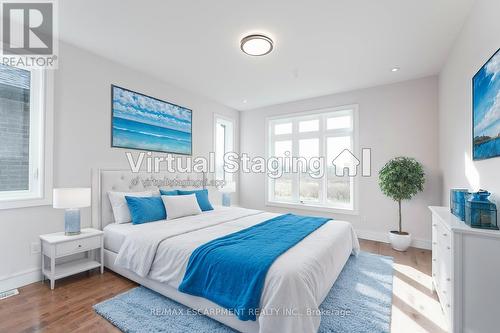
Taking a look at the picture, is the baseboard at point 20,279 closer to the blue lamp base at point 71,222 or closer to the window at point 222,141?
the blue lamp base at point 71,222

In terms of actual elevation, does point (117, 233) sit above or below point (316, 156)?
below

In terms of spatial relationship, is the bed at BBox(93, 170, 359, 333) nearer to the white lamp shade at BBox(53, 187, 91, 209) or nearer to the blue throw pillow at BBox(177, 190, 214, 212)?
the blue throw pillow at BBox(177, 190, 214, 212)

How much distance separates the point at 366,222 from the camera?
4148 millimetres

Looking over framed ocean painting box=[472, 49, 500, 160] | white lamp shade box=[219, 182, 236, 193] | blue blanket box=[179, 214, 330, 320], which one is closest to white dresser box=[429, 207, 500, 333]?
framed ocean painting box=[472, 49, 500, 160]

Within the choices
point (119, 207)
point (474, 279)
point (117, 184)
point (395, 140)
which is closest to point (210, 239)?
point (119, 207)

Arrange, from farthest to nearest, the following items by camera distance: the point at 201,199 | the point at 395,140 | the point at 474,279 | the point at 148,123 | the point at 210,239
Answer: the point at 395,140, the point at 201,199, the point at 148,123, the point at 210,239, the point at 474,279

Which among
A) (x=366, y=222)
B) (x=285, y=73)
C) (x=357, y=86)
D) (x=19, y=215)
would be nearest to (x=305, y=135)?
(x=357, y=86)

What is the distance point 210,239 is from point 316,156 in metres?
3.24

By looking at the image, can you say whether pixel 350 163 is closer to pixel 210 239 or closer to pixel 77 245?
pixel 210 239

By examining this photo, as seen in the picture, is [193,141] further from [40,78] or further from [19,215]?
[19,215]

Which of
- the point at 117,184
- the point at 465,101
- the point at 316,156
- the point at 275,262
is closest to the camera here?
the point at 275,262

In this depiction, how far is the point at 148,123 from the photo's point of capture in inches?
143

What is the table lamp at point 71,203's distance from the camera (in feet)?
7.83

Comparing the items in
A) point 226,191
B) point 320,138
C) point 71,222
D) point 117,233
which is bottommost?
point 117,233
